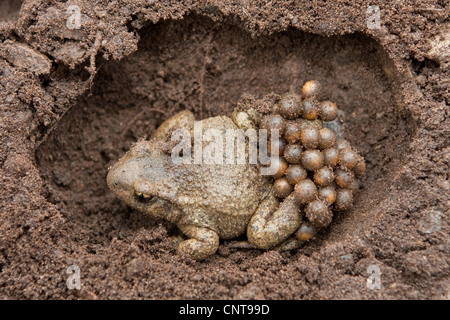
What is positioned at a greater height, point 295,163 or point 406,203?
point 295,163

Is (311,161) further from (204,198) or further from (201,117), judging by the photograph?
(201,117)

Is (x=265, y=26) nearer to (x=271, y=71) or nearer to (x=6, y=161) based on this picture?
(x=271, y=71)

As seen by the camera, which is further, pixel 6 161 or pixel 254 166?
pixel 254 166

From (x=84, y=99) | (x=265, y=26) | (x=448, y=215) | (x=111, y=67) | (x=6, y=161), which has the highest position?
(x=265, y=26)

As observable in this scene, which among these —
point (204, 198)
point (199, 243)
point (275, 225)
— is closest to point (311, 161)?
point (275, 225)

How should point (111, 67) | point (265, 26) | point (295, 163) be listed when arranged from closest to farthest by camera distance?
point (295, 163) → point (265, 26) → point (111, 67)

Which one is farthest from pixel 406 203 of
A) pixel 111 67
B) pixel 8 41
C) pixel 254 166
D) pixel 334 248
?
pixel 8 41

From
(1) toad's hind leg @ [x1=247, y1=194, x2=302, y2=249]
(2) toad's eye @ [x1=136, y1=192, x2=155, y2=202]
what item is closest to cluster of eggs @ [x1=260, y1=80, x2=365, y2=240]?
(1) toad's hind leg @ [x1=247, y1=194, x2=302, y2=249]
